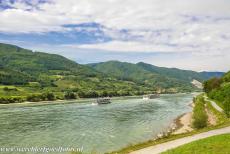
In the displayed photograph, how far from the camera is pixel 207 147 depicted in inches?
1040

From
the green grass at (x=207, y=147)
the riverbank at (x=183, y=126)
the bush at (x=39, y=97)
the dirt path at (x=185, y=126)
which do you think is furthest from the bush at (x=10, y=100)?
the green grass at (x=207, y=147)

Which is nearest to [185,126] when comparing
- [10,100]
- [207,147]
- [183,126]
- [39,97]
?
[183,126]

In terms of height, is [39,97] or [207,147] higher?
[207,147]

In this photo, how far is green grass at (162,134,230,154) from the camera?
982 inches

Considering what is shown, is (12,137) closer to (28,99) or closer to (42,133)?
(42,133)

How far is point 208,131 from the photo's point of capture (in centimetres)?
3694

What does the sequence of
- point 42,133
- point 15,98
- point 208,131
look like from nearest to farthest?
point 208,131
point 42,133
point 15,98

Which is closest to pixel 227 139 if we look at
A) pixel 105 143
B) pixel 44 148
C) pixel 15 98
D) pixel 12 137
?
pixel 105 143

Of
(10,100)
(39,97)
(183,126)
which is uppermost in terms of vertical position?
(183,126)

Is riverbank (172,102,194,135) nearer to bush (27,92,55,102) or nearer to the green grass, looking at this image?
the green grass

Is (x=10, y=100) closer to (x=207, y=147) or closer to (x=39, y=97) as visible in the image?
(x=39, y=97)

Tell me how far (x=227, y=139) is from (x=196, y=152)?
6.14 metres

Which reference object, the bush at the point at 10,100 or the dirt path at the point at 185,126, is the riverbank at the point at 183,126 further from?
the bush at the point at 10,100

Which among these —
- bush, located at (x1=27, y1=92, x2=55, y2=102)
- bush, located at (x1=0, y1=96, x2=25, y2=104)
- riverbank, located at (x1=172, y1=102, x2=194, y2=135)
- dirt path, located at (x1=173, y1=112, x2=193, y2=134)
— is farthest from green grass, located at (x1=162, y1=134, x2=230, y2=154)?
bush, located at (x1=27, y1=92, x2=55, y2=102)
